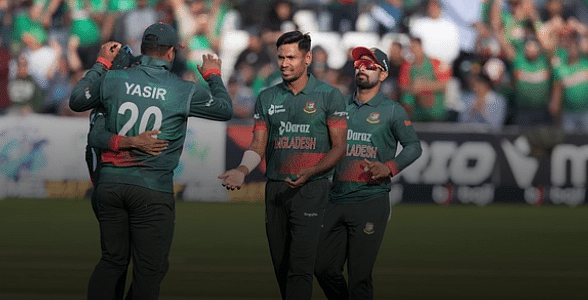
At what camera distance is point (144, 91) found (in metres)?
6.71

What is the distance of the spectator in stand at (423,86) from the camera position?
1812 centimetres

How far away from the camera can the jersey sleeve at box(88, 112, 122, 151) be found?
667 centimetres

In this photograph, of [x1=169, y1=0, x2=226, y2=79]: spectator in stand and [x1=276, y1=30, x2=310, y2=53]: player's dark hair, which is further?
[x1=169, y1=0, x2=226, y2=79]: spectator in stand

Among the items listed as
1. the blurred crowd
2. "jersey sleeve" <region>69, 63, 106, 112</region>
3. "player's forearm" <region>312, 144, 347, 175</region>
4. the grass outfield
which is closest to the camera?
"jersey sleeve" <region>69, 63, 106, 112</region>

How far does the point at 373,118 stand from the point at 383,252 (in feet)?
14.8

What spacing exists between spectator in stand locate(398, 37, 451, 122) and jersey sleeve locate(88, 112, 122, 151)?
11.7 m

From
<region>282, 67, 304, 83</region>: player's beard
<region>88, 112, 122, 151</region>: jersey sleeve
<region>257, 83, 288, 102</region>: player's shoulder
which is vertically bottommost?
<region>88, 112, 122, 151</region>: jersey sleeve

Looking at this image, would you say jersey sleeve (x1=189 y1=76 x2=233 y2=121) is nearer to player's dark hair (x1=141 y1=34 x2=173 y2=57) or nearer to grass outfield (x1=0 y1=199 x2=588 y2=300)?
player's dark hair (x1=141 y1=34 x2=173 y2=57)

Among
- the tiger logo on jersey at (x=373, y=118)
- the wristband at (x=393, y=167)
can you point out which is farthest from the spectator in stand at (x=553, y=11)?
the wristband at (x=393, y=167)

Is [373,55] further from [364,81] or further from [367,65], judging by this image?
[364,81]

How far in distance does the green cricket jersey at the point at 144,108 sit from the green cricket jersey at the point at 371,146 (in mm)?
1433

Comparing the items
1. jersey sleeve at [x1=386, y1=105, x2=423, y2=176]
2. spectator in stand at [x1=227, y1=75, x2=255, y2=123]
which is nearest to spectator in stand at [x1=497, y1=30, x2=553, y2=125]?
spectator in stand at [x1=227, y1=75, x2=255, y2=123]

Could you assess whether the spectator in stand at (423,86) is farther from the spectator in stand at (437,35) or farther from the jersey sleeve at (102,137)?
the jersey sleeve at (102,137)

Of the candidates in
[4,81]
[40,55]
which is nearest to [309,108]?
[4,81]
